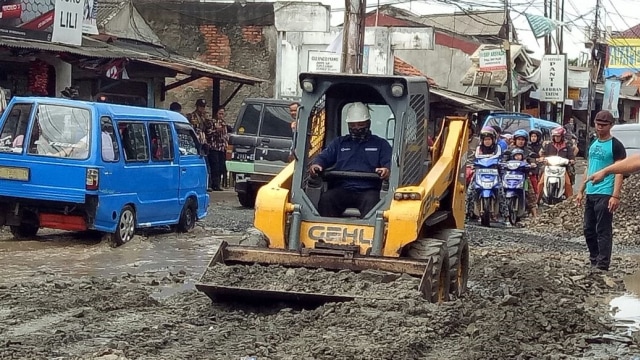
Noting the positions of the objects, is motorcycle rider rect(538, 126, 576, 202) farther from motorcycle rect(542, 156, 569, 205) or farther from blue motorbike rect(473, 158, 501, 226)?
blue motorbike rect(473, 158, 501, 226)

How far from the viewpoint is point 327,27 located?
29984 millimetres

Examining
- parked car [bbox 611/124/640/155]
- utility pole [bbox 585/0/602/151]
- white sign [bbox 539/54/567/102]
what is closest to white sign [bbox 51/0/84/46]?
parked car [bbox 611/124/640/155]

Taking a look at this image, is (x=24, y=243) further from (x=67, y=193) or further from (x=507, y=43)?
(x=507, y=43)

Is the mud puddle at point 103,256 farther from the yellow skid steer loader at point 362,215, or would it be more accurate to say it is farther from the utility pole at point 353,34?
the utility pole at point 353,34

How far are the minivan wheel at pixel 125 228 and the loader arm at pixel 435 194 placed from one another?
4903mm

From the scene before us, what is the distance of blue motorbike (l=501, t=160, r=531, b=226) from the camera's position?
18.2 m

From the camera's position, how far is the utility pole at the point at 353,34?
805 inches

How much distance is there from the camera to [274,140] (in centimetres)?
1964

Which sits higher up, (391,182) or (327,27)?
(327,27)

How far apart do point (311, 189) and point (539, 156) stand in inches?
448

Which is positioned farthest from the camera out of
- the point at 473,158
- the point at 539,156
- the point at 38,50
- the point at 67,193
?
the point at 539,156

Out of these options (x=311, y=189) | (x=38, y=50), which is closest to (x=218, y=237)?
(x=38, y=50)

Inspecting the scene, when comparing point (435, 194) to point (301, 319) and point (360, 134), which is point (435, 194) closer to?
point (360, 134)

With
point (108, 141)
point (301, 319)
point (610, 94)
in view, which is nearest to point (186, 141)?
point (108, 141)
